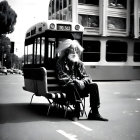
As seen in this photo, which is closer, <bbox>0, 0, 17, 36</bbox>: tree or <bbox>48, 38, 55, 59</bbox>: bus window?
<bbox>0, 0, 17, 36</bbox>: tree

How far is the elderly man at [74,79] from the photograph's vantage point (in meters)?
6.33

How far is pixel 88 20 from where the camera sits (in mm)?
26047

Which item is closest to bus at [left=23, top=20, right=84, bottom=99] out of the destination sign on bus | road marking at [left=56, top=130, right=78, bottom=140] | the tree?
the destination sign on bus

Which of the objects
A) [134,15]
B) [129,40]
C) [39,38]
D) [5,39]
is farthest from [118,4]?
[5,39]

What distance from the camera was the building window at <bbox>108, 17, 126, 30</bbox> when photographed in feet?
87.7

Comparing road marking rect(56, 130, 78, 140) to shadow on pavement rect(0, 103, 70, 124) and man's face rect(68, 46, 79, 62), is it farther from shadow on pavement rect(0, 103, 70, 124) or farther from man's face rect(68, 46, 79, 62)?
man's face rect(68, 46, 79, 62)

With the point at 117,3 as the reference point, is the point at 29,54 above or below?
below

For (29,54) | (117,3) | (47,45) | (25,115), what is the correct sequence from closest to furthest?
(25,115)
(47,45)
(29,54)
(117,3)

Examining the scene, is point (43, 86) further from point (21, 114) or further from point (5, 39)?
point (5, 39)

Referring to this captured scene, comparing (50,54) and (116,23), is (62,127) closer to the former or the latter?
(50,54)

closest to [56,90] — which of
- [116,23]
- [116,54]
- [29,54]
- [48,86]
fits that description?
[48,86]

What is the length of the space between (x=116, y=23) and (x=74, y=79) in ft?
70.2

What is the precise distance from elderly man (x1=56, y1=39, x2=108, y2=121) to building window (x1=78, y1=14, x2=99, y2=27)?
19.4 metres

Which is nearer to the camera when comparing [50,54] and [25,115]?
Result: [25,115]
